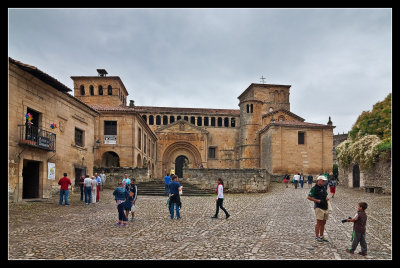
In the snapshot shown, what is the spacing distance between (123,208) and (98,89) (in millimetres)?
A: 35147

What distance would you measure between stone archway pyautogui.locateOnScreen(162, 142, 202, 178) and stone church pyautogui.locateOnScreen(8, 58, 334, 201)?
13 centimetres

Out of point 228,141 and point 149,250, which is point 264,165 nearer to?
point 228,141

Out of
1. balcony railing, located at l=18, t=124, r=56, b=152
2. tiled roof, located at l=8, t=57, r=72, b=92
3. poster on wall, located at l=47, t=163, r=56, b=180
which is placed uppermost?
tiled roof, located at l=8, t=57, r=72, b=92

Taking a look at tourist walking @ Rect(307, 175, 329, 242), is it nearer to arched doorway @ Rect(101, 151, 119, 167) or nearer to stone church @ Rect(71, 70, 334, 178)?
arched doorway @ Rect(101, 151, 119, 167)

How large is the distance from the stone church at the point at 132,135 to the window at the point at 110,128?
0.28ft

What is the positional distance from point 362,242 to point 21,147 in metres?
13.7

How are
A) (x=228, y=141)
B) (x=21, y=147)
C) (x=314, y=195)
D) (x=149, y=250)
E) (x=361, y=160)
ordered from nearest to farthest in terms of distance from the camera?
(x=149, y=250), (x=314, y=195), (x=21, y=147), (x=361, y=160), (x=228, y=141)

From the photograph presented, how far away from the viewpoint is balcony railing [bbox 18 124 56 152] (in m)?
15.0

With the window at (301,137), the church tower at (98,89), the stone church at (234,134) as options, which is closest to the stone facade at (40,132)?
the stone church at (234,134)

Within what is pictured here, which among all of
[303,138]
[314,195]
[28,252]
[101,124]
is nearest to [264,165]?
[303,138]

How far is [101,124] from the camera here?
96.2 feet

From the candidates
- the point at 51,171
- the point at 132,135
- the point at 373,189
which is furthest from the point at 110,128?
the point at 373,189

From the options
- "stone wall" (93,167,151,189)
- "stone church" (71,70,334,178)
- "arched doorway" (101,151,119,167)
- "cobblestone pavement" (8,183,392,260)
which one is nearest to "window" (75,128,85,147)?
"stone wall" (93,167,151,189)

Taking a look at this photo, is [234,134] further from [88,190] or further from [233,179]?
[88,190]
